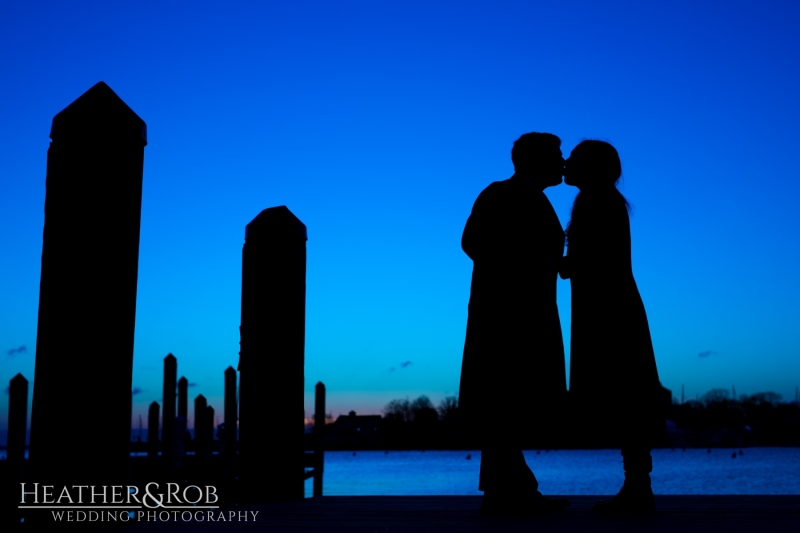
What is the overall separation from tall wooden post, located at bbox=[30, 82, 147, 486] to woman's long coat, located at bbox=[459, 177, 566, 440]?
2053 mm

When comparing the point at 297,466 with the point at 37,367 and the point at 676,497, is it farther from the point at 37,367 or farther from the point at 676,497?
the point at 37,367

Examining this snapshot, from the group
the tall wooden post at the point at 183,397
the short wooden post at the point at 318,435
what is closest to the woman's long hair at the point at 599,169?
the short wooden post at the point at 318,435

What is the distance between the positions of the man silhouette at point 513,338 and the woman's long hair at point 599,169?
227mm

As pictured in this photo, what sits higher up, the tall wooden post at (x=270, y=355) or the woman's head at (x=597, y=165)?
the woman's head at (x=597, y=165)

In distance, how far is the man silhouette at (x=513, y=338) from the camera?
15.6 feet

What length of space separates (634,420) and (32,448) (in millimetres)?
3122

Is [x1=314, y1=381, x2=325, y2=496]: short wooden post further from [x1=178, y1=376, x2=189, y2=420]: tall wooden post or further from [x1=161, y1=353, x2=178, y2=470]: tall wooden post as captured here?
[x1=178, y1=376, x2=189, y2=420]: tall wooden post

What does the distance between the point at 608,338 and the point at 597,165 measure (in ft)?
3.32

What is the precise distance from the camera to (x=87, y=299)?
3.37m

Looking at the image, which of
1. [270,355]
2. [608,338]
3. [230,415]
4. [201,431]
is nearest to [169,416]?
[230,415]

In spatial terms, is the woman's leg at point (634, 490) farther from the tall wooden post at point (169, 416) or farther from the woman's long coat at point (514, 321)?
the tall wooden post at point (169, 416)

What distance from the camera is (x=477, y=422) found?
4.87 metres

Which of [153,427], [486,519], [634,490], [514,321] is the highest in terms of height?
[514,321]

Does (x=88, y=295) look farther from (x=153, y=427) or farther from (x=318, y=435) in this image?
(x=153, y=427)
